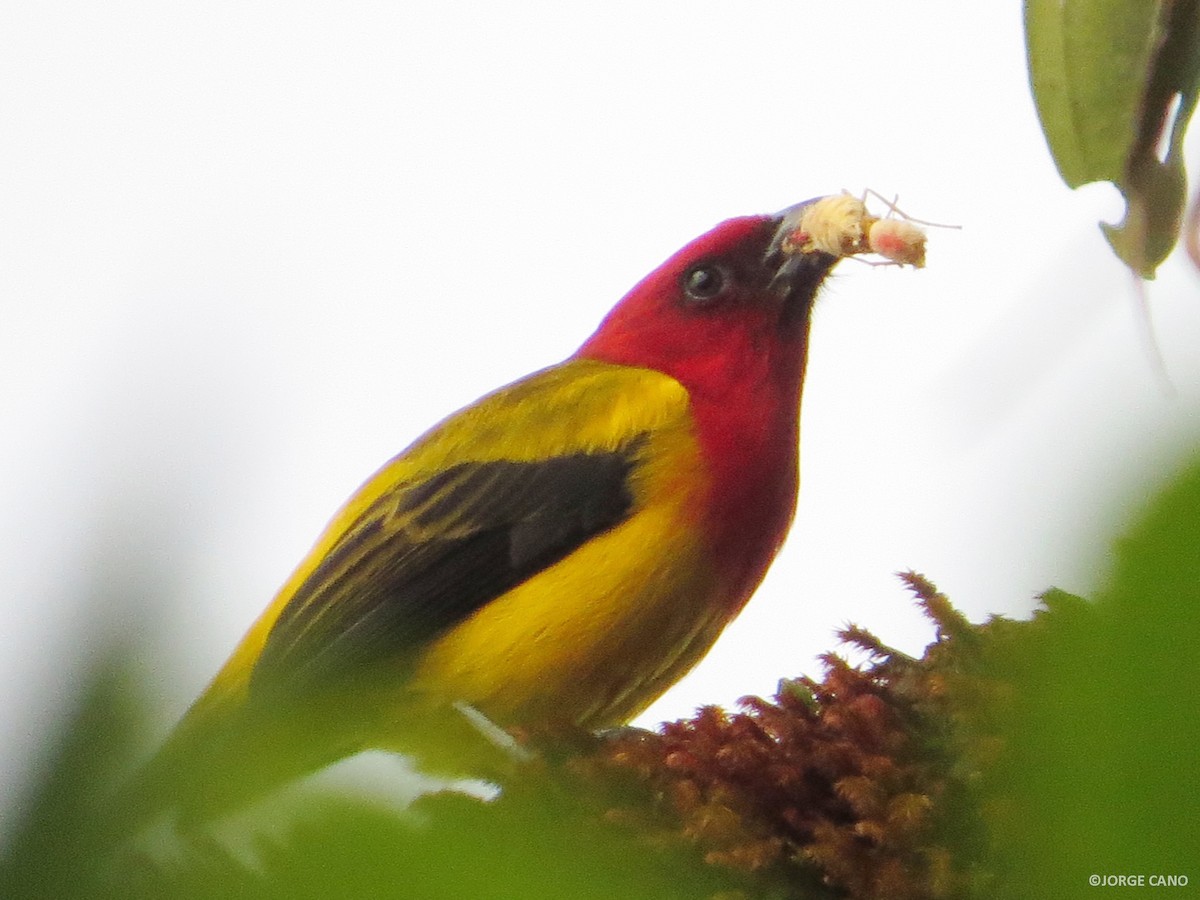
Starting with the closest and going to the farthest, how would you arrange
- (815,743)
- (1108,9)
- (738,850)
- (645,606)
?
(738,850) → (815,743) → (1108,9) → (645,606)

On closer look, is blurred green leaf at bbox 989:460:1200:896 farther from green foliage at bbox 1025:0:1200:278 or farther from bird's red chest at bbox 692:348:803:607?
bird's red chest at bbox 692:348:803:607

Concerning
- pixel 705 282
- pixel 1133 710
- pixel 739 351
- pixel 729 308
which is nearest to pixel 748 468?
pixel 739 351

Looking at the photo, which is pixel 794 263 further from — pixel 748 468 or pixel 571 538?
pixel 571 538

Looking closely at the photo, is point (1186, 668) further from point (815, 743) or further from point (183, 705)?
point (815, 743)

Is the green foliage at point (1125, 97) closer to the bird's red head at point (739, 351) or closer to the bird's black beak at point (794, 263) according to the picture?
the bird's red head at point (739, 351)

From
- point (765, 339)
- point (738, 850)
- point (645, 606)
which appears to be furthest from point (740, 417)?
point (738, 850)

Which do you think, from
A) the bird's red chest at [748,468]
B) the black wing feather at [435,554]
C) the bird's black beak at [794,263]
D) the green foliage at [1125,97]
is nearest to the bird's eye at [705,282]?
the bird's black beak at [794,263]
